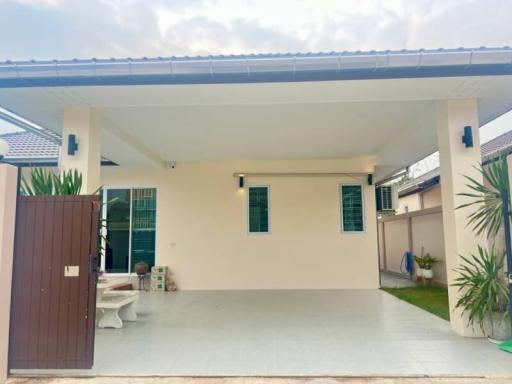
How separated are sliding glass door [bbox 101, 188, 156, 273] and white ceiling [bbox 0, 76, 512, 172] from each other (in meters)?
1.20

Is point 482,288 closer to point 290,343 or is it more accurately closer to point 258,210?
point 290,343

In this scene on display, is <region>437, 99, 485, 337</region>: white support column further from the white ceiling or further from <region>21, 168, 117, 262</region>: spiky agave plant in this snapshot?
<region>21, 168, 117, 262</region>: spiky agave plant

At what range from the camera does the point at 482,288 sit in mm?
4555

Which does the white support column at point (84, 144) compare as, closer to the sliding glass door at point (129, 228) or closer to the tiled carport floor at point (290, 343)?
the tiled carport floor at point (290, 343)

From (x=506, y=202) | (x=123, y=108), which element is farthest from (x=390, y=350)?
(x=123, y=108)

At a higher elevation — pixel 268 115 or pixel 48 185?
pixel 268 115

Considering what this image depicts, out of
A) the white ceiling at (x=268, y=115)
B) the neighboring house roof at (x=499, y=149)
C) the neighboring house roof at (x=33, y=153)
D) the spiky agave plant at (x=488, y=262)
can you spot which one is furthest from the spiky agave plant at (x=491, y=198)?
the neighboring house roof at (x=33, y=153)

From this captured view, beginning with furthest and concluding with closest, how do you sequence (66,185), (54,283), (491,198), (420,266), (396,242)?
(396,242) → (420,266) → (491,198) → (66,185) → (54,283)

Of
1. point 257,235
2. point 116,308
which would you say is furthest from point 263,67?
point 257,235

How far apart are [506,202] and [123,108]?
5.50m

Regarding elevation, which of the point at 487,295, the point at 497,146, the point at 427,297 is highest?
the point at 497,146

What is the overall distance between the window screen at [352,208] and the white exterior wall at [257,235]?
0.52 feet

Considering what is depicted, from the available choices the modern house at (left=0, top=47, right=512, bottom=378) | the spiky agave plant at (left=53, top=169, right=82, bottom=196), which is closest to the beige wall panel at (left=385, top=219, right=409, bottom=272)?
the modern house at (left=0, top=47, right=512, bottom=378)

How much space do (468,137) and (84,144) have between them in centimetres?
549
